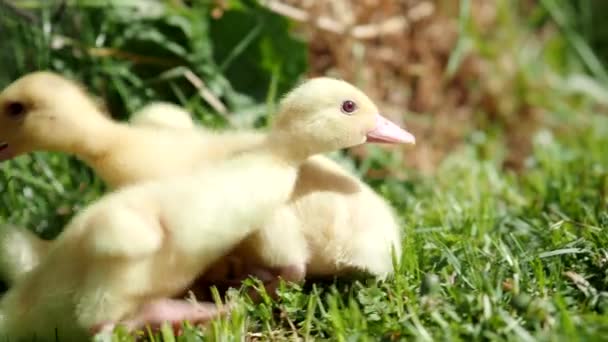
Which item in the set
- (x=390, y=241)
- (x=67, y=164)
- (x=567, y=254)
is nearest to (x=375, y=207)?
(x=390, y=241)

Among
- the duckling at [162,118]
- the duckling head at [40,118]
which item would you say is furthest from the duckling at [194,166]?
the duckling at [162,118]

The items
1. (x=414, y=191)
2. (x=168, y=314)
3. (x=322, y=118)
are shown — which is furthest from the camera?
(x=414, y=191)

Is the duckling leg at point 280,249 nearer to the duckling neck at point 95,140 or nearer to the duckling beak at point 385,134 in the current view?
the duckling beak at point 385,134

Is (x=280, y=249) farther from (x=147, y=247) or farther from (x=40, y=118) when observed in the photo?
(x=40, y=118)

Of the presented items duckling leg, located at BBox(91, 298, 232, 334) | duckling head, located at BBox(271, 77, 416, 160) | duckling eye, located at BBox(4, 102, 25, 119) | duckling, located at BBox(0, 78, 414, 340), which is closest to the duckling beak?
duckling head, located at BBox(271, 77, 416, 160)

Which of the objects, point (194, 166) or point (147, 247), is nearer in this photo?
point (147, 247)

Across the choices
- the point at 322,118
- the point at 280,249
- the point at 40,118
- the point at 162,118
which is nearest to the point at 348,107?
the point at 322,118

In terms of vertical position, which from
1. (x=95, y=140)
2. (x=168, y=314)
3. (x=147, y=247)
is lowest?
(x=168, y=314)

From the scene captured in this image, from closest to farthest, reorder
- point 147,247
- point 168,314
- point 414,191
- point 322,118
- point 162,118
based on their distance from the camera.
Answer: point 147,247, point 168,314, point 322,118, point 162,118, point 414,191
